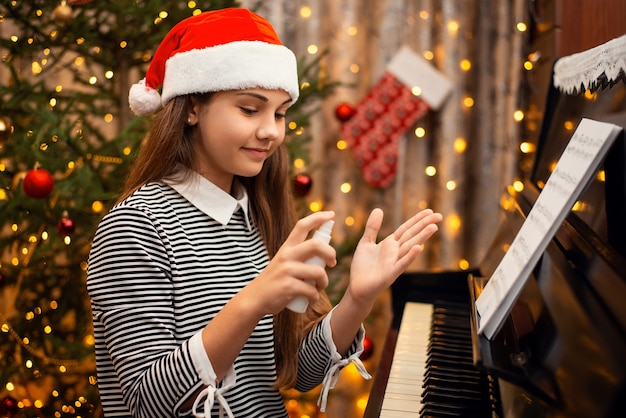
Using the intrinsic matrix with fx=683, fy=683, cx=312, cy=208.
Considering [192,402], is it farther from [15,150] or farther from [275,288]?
[15,150]

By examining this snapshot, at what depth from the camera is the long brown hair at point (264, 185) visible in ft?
4.36

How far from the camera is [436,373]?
1.28 m

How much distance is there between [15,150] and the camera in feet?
7.08

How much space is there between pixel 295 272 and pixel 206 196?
1.42 ft

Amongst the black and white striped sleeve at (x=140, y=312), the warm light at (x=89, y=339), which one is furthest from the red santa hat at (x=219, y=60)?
the warm light at (x=89, y=339)

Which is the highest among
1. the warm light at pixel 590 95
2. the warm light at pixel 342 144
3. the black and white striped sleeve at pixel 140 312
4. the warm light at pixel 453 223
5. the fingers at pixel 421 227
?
the warm light at pixel 590 95

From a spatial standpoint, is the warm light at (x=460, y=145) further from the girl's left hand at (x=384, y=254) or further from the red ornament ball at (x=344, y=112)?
the girl's left hand at (x=384, y=254)

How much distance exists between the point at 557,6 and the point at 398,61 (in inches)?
31.4

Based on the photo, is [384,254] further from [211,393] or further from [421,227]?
[211,393]

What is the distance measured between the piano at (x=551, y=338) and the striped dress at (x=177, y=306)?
0.19m

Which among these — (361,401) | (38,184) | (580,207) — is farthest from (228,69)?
(361,401)

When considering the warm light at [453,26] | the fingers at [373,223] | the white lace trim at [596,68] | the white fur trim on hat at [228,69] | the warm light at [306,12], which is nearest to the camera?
the white lace trim at [596,68]

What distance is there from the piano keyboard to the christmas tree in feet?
3.13

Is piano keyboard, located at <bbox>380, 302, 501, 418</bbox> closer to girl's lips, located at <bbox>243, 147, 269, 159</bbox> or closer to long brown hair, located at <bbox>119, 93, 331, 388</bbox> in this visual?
long brown hair, located at <bbox>119, 93, 331, 388</bbox>
